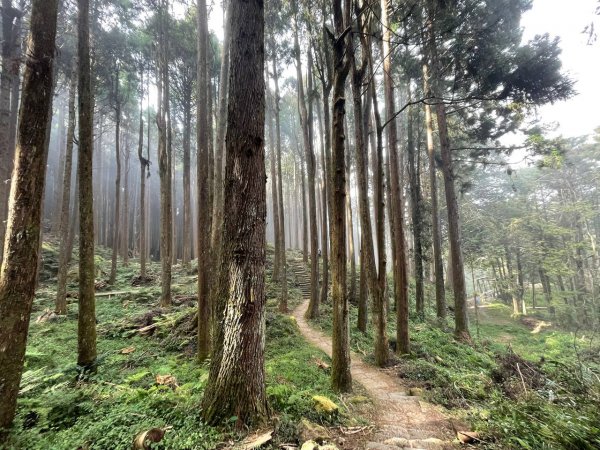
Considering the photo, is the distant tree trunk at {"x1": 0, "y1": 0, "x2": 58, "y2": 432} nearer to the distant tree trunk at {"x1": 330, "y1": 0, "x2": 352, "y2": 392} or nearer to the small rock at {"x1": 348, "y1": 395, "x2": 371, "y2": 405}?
the distant tree trunk at {"x1": 330, "y1": 0, "x2": 352, "y2": 392}

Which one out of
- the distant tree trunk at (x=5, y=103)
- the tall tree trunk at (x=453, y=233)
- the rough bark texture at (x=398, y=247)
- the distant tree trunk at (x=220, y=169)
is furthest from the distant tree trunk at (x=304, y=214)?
the distant tree trunk at (x=5, y=103)

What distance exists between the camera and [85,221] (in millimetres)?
4656

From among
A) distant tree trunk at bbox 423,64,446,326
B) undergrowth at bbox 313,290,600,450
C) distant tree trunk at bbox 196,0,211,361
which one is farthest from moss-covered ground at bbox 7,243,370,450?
distant tree trunk at bbox 423,64,446,326

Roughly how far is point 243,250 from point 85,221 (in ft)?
11.6

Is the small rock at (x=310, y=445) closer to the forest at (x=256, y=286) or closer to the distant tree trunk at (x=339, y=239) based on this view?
the forest at (x=256, y=286)

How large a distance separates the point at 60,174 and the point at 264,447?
992 inches

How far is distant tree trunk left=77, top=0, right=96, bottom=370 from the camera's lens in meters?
4.60

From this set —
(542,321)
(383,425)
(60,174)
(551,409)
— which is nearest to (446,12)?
(551,409)

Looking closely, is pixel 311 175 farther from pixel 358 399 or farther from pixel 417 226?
pixel 358 399

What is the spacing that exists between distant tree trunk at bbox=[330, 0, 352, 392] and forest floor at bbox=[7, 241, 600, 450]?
1.37 ft

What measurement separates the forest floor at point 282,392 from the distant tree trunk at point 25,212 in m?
0.73

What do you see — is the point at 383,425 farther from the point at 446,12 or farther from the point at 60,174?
the point at 60,174

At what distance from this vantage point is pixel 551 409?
3.10 metres

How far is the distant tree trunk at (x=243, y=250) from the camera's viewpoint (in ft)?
9.59
